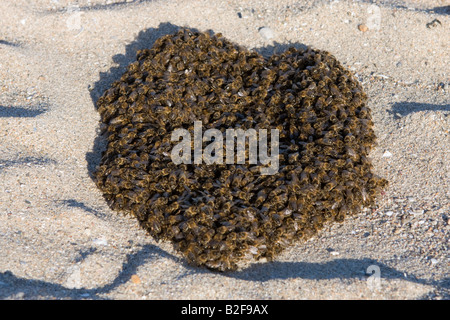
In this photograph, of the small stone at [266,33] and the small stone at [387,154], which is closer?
the small stone at [387,154]

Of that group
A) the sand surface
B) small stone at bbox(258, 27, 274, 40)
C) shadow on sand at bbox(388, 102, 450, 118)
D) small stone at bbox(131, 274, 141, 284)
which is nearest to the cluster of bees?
the sand surface

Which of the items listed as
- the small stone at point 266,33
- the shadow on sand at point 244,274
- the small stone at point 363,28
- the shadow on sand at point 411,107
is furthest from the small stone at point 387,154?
the small stone at point 266,33

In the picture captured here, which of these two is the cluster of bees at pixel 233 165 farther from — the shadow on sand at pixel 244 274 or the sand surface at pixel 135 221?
the sand surface at pixel 135 221

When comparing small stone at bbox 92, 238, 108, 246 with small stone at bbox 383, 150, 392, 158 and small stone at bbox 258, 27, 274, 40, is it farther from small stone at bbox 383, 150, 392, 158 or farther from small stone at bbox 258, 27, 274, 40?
small stone at bbox 258, 27, 274, 40

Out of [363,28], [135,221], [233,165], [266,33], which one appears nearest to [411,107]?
[363,28]

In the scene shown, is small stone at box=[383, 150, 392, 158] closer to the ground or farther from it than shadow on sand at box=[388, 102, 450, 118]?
closer to the ground

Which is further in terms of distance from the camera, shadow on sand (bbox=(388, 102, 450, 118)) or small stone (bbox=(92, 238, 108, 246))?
shadow on sand (bbox=(388, 102, 450, 118))
